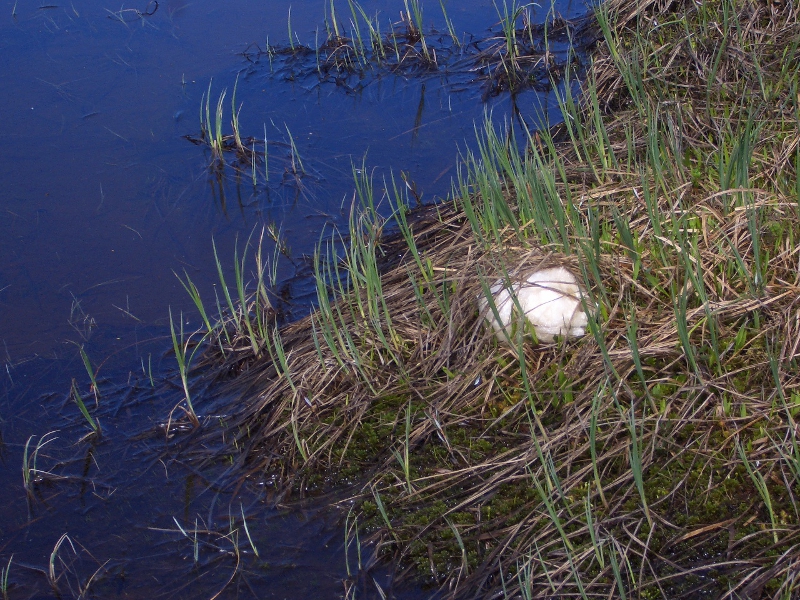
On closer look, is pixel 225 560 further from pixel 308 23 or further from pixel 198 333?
pixel 308 23

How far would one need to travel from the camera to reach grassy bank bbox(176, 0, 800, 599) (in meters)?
2.00

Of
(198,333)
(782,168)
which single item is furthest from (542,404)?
(198,333)

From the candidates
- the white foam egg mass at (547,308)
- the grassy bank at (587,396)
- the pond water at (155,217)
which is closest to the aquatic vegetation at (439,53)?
the pond water at (155,217)

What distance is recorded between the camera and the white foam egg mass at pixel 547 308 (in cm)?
248

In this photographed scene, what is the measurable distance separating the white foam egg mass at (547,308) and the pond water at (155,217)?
0.80m

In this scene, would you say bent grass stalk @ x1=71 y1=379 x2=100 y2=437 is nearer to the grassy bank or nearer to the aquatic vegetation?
the grassy bank

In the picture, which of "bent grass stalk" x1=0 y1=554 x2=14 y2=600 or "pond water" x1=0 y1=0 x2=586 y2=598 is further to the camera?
"pond water" x1=0 y1=0 x2=586 y2=598

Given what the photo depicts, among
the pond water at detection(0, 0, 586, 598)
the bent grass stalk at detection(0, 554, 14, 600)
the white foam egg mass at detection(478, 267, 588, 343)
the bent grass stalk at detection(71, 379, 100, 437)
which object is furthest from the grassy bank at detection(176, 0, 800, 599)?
the bent grass stalk at detection(0, 554, 14, 600)

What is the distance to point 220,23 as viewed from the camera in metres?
5.29

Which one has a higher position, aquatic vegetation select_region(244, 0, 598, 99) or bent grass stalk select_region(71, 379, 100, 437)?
aquatic vegetation select_region(244, 0, 598, 99)

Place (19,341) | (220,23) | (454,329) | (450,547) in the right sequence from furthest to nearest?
(220,23), (19,341), (454,329), (450,547)

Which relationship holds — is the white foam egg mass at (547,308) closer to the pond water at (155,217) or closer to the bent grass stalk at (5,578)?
the pond water at (155,217)

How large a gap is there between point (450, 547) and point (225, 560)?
635mm

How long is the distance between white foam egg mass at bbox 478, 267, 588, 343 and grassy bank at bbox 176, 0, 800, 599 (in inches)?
1.9
